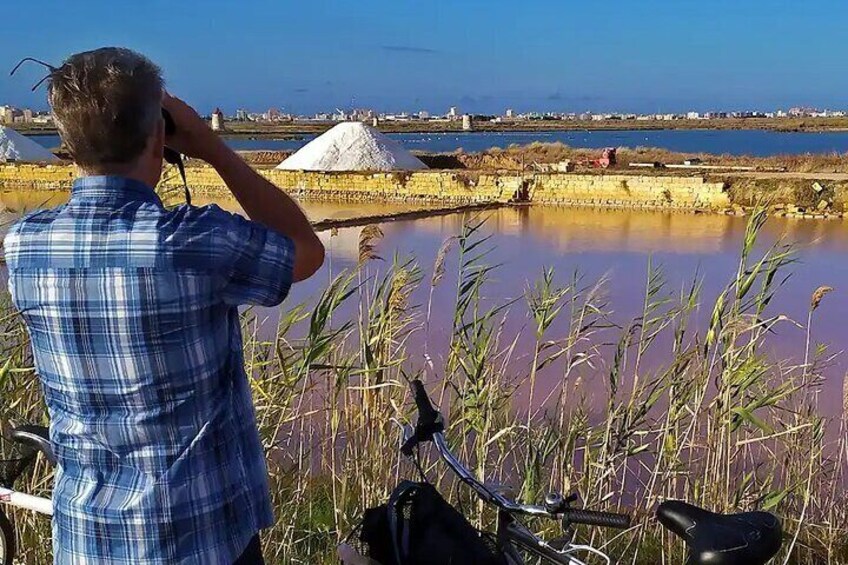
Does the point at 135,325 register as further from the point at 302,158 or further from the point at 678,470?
the point at 302,158

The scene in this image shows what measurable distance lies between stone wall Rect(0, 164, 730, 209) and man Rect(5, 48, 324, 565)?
13.4 metres

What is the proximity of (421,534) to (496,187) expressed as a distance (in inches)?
585

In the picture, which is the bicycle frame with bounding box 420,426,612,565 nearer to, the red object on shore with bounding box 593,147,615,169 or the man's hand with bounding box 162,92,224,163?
the man's hand with bounding box 162,92,224,163

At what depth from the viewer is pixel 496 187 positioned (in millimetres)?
15945

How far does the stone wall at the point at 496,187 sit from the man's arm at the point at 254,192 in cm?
1337

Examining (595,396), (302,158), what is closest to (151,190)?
(595,396)

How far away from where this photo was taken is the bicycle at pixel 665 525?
1135mm

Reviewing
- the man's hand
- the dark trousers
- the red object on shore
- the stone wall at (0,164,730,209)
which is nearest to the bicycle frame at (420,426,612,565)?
the dark trousers

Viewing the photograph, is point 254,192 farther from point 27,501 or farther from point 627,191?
point 627,191

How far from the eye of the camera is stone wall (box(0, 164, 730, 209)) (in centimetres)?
1462

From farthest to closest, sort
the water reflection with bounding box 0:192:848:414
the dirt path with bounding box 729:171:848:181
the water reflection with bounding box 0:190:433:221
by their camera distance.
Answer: the dirt path with bounding box 729:171:848:181
the water reflection with bounding box 0:190:433:221
the water reflection with bounding box 0:192:848:414

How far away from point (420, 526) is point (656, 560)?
4.89 ft

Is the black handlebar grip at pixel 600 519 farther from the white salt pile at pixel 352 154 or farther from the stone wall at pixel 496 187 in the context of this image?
the white salt pile at pixel 352 154

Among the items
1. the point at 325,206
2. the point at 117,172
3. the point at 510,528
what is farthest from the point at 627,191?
the point at 117,172
